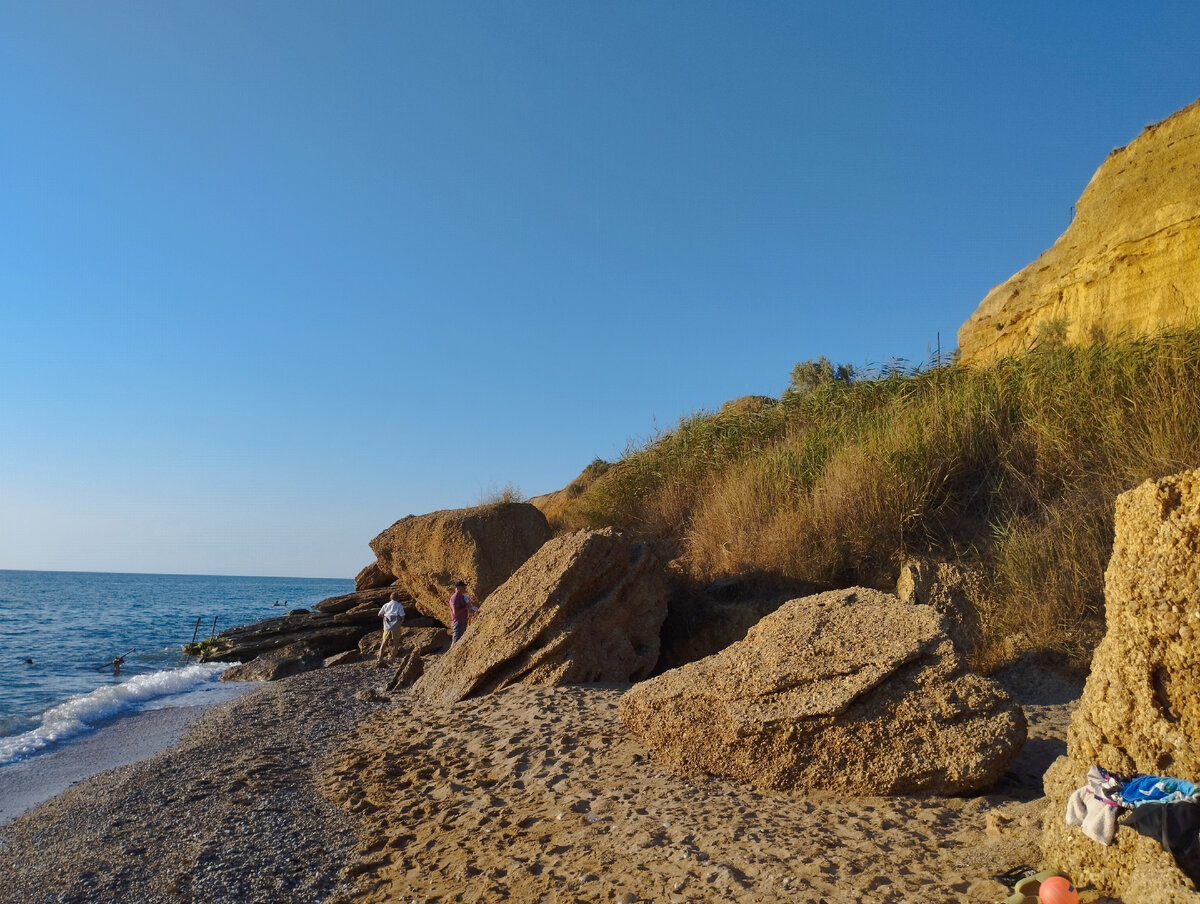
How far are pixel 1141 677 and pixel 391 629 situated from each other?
13153mm

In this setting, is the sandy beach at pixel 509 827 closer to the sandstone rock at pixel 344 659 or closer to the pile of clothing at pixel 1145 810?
the pile of clothing at pixel 1145 810

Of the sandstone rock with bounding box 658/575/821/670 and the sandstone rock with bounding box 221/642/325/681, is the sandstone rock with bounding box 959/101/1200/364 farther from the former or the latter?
the sandstone rock with bounding box 221/642/325/681

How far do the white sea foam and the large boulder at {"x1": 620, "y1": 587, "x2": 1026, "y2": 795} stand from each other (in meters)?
8.33

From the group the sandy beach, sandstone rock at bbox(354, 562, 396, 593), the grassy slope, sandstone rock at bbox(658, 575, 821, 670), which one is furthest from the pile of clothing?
sandstone rock at bbox(354, 562, 396, 593)

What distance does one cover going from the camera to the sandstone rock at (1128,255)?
10.9 meters

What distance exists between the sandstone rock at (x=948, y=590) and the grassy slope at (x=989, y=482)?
12 cm

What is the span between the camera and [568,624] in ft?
28.5

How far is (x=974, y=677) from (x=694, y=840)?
231cm

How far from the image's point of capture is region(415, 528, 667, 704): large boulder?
8.49 metres

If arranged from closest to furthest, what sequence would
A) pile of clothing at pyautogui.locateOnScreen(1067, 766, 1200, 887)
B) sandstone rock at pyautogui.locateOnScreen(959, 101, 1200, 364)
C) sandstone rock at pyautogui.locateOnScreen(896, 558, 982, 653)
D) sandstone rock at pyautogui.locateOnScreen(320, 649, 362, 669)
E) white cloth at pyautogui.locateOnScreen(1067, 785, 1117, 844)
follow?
pile of clothing at pyautogui.locateOnScreen(1067, 766, 1200, 887), white cloth at pyautogui.locateOnScreen(1067, 785, 1117, 844), sandstone rock at pyautogui.locateOnScreen(896, 558, 982, 653), sandstone rock at pyautogui.locateOnScreen(959, 101, 1200, 364), sandstone rock at pyautogui.locateOnScreen(320, 649, 362, 669)

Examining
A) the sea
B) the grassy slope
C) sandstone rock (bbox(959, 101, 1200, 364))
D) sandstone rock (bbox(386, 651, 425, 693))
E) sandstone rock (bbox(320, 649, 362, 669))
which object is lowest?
the sea

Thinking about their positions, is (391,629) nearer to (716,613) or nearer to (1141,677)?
(716,613)

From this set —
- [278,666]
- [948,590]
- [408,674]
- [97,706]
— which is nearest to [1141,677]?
[948,590]

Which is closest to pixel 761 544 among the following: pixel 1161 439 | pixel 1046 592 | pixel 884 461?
pixel 884 461
